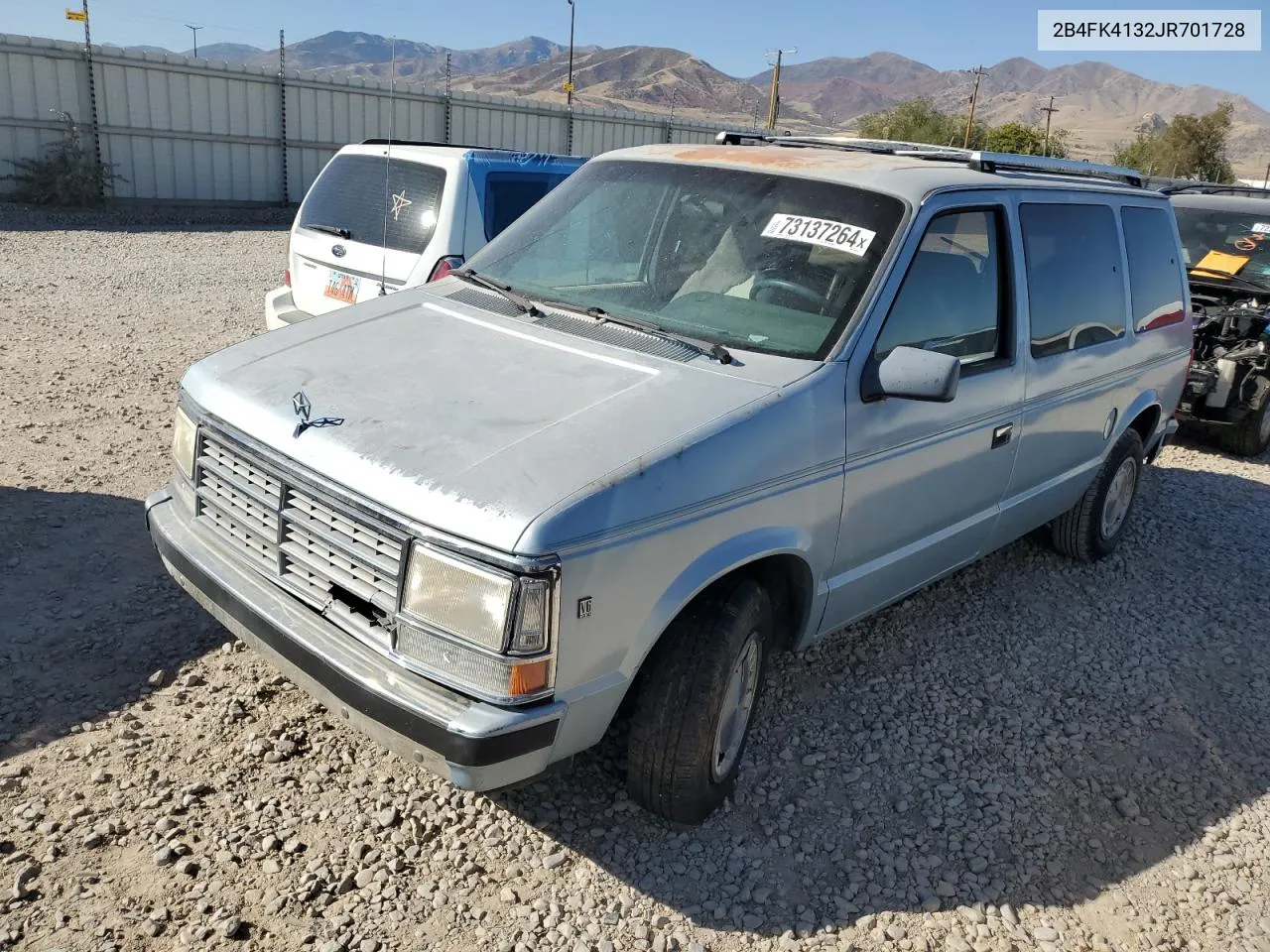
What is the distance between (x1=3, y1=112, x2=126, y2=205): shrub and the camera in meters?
16.9

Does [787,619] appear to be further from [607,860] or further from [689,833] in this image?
[607,860]

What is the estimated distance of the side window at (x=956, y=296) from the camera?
3555 mm

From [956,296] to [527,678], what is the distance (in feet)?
7.64

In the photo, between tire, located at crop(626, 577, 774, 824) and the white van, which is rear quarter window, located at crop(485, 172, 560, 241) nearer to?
the white van

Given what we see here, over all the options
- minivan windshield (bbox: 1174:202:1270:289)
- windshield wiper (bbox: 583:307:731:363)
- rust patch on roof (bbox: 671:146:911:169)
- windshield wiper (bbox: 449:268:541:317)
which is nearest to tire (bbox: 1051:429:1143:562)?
rust patch on roof (bbox: 671:146:911:169)

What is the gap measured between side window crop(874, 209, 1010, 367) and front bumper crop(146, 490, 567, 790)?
69.5 inches

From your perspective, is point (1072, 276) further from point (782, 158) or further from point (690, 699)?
point (690, 699)

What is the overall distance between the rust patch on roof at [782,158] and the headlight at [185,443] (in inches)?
85.4

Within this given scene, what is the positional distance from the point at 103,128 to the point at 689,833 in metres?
18.9

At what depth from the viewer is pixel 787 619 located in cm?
345

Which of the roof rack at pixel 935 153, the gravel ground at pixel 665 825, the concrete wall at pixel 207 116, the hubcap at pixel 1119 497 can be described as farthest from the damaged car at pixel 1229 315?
the concrete wall at pixel 207 116

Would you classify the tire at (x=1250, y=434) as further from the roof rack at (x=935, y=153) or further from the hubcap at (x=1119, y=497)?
the roof rack at (x=935, y=153)

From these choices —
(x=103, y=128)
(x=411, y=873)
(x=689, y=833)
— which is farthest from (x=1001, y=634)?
(x=103, y=128)

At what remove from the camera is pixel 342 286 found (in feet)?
21.0
